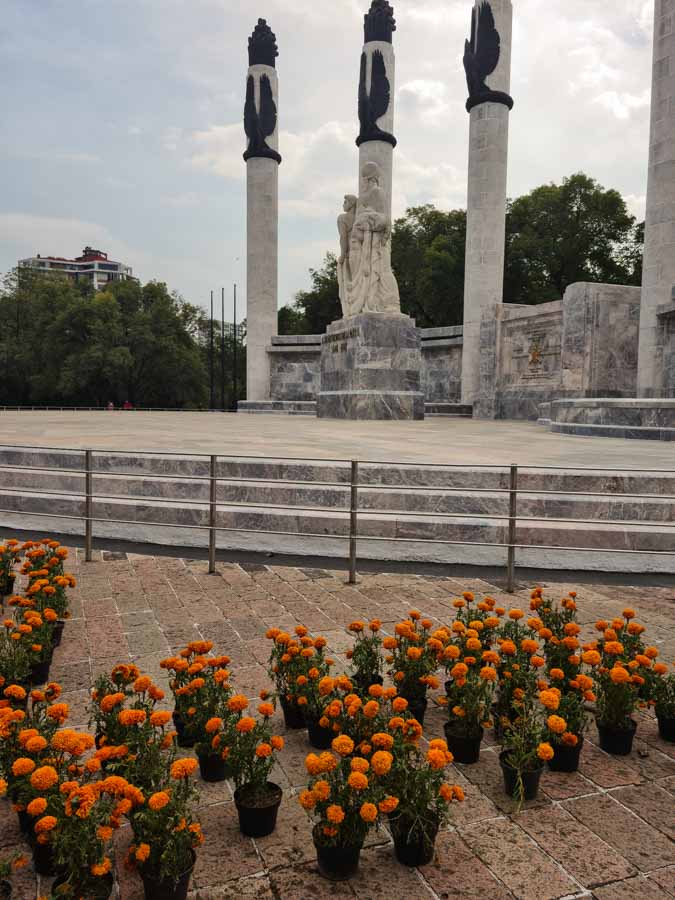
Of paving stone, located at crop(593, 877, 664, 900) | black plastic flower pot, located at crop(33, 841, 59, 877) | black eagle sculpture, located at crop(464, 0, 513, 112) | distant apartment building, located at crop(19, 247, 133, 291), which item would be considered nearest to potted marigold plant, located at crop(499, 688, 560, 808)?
paving stone, located at crop(593, 877, 664, 900)

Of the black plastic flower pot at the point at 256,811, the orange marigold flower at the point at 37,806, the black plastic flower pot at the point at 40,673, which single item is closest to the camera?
the orange marigold flower at the point at 37,806

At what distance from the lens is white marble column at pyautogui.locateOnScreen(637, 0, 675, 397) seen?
14.6 meters

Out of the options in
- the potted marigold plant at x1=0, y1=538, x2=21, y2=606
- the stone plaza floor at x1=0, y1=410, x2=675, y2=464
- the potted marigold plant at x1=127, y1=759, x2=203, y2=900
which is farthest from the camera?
the stone plaza floor at x1=0, y1=410, x2=675, y2=464

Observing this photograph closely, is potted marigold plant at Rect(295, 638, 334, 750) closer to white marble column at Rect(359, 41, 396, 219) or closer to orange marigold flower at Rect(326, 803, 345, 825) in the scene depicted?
orange marigold flower at Rect(326, 803, 345, 825)

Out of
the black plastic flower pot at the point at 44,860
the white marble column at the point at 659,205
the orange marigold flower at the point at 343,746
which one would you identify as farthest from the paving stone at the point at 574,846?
the white marble column at the point at 659,205

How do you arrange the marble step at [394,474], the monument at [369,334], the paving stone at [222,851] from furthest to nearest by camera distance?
the monument at [369,334] < the marble step at [394,474] < the paving stone at [222,851]

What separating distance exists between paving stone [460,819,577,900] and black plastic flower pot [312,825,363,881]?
0.44m

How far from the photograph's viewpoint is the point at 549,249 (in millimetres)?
35219

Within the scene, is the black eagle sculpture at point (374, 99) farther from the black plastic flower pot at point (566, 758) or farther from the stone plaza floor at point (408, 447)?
the black plastic flower pot at point (566, 758)

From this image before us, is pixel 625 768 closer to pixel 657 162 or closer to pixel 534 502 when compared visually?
pixel 534 502

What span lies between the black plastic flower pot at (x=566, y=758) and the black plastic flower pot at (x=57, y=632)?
2.76 meters

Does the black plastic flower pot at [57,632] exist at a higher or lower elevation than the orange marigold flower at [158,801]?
lower

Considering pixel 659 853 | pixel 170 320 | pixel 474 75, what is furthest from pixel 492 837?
pixel 170 320

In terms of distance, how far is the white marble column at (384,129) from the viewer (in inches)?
1073
